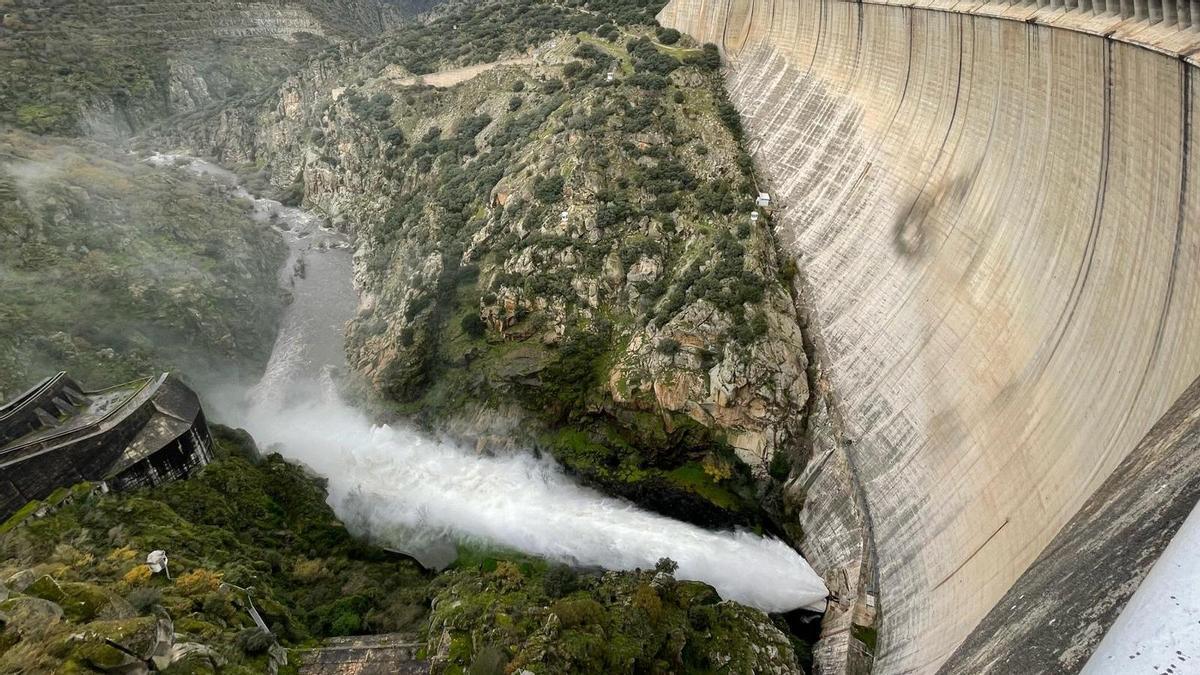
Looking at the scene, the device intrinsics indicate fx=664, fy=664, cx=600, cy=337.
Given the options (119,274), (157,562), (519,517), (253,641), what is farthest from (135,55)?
(253,641)

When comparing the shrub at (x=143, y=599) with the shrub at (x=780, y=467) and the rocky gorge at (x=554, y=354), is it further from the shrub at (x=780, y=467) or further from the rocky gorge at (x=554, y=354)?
the shrub at (x=780, y=467)

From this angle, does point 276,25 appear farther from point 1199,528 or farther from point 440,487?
point 1199,528

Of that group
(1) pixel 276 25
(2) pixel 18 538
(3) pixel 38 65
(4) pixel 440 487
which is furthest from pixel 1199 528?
(1) pixel 276 25

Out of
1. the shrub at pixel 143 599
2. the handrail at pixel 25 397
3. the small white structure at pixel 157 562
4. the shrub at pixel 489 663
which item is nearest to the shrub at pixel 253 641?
the shrub at pixel 143 599

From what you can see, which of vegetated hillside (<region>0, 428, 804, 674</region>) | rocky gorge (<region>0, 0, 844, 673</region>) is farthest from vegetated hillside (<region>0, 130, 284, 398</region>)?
vegetated hillside (<region>0, 428, 804, 674</region>)

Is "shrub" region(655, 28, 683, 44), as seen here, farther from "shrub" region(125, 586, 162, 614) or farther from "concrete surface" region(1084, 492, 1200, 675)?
"concrete surface" region(1084, 492, 1200, 675)

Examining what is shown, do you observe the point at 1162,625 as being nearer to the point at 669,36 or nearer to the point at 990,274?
the point at 990,274
